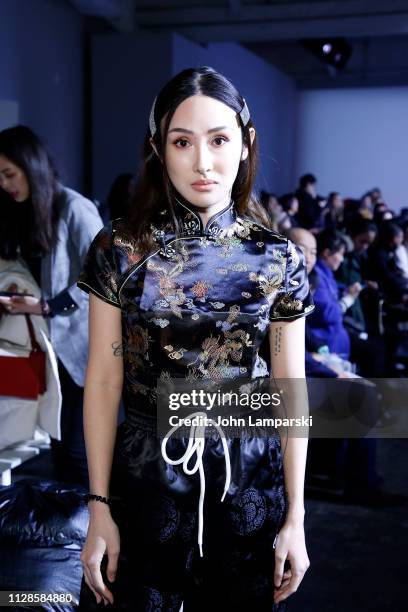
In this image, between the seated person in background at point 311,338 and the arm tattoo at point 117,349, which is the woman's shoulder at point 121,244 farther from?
the seated person in background at point 311,338

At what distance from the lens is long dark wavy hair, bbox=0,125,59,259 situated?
7.47 feet

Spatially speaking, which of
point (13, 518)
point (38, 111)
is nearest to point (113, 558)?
point (13, 518)

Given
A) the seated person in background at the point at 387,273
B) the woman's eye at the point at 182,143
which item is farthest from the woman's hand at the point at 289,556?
the seated person in background at the point at 387,273

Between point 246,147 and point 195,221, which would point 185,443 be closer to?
point 195,221

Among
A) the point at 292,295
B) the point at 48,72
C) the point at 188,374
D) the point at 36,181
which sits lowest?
the point at 188,374

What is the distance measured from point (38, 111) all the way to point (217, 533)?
231 inches

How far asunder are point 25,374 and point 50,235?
0.53 meters

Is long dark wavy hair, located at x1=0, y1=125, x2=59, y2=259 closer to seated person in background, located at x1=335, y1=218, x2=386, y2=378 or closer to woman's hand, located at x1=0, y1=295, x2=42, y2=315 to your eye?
woman's hand, located at x1=0, y1=295, x2=42, y2=315

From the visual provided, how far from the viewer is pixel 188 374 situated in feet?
3.43

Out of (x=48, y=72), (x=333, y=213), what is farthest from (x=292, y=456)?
(x=333, y=213)

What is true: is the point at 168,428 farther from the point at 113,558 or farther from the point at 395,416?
the point at 395,416

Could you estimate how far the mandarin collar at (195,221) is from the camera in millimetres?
1083

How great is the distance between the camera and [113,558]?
103 cm

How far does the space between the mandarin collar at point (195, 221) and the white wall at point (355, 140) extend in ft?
42.0
